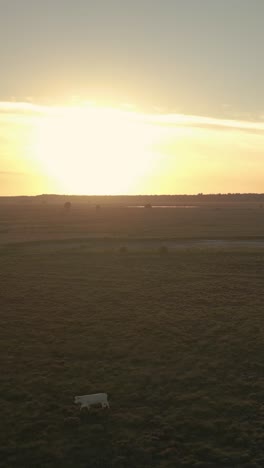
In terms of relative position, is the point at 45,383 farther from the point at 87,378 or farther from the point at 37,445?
the point at 37,445

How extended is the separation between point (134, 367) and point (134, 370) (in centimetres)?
33

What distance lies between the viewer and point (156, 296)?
29688mm

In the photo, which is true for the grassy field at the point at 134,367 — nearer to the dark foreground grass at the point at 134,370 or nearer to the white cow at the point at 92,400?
the dark foreground grass at the point at 134,370

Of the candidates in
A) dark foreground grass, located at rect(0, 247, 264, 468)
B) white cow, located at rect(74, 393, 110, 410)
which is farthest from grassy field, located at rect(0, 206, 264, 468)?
white cow, located at rect(74, 393, 110, 410)

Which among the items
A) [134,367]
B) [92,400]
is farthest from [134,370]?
[92,400]

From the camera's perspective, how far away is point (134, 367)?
1817 cm

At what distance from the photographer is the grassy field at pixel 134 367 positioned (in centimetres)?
1269

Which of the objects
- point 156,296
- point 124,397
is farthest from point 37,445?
point 156,296

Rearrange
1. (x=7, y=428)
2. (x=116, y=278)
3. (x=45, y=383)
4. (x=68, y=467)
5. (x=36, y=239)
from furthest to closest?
1. (x=36, y=239)
2. (x=116, y=278)
3. (x=45, y=383)
4. (x=7, y=428)
5. (x=68, y=467)

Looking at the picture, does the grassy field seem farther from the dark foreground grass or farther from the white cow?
the white cow

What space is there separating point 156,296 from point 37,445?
17548mm

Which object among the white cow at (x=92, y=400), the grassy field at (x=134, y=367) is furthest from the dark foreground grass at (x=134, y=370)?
the white cow at (x=92, y=400)

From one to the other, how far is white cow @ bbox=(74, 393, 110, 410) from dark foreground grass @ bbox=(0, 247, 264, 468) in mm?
272

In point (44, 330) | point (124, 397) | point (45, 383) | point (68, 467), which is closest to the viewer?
point (68, 467)
